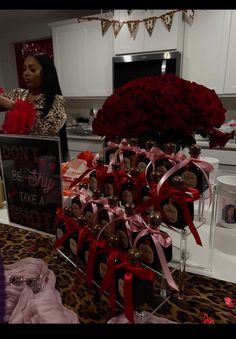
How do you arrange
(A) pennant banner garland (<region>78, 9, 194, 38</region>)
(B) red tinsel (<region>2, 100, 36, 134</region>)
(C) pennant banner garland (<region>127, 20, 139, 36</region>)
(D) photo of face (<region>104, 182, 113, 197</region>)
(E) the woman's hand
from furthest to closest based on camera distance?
(C) pennant banner garland (<region>127, 20, 139, 36</region>)
(A) pennant banner garland (<region>78, 9, 194, 38</region>)
(E) the woman's hand
(B) red tinsel (<region>2, 100, 36, 134</region>)
(D) photo of face (<region>104, 182, 113, 197</region>)

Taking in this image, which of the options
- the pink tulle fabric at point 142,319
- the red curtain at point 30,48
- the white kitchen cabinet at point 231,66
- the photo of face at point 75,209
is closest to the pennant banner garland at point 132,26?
the white kitchen cabinet at point 231,66

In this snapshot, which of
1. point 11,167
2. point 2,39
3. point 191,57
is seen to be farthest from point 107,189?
point 2,39

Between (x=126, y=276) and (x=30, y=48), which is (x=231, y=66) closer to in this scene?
(x=126, y=276)

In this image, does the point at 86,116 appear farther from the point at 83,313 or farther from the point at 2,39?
the point at 83,313

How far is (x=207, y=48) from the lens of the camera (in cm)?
245

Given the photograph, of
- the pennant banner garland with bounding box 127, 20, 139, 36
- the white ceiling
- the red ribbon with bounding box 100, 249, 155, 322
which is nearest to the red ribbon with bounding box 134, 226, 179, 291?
the red ribbon with bounding box 100, 249, 155, 322

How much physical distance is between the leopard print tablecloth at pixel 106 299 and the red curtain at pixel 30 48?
351cm

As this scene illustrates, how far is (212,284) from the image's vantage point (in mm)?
623

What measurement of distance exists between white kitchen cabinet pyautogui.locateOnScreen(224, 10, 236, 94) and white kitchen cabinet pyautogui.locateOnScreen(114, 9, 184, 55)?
0.46 meters

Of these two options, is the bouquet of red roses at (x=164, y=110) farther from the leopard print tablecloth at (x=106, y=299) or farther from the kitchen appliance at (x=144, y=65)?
the kitchen appliance at (x=144, y=65)

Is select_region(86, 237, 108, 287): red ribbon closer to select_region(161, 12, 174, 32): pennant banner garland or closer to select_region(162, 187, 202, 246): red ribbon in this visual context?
select_region(162, 187, 202, 246): red ribbon

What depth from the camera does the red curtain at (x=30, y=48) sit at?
12.2ft

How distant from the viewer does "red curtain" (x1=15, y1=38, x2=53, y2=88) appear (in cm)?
372

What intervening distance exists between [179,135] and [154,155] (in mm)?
90
